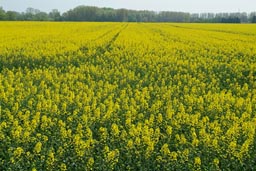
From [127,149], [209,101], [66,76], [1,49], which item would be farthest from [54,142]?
[1,49]

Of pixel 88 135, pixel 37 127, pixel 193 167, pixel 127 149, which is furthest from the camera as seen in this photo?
pixel 37 127

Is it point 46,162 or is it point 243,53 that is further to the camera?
point 243,53

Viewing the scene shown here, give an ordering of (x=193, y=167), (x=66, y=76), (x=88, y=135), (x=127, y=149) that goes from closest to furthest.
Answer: (x=193, y=167)
(x=127, y=149)
(x=88, y=135)
(x=66, y=76)

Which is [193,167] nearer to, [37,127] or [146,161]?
[146,161]

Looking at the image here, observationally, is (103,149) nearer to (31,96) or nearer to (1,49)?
(31,96)

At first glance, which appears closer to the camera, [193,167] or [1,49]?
[193,167]

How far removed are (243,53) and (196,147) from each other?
47.3 feet

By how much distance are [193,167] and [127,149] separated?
3.21ft

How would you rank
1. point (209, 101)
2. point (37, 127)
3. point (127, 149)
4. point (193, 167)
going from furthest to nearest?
point (209, 101)
point (37, 127)
point (127, 149)
point (193, 167)

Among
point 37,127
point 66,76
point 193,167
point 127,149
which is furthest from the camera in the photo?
point 66,76

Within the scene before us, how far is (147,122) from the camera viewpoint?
6.89 metres

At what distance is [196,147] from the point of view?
19.7 feet

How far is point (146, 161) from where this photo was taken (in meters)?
5.56

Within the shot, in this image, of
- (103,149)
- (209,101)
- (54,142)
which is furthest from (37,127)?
(209,101)
